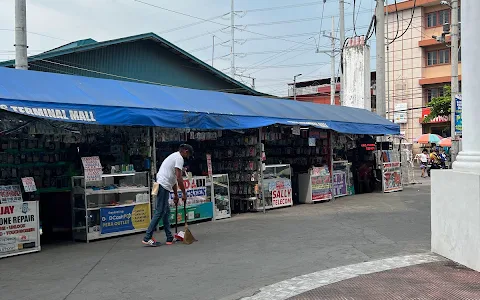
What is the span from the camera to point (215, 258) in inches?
288

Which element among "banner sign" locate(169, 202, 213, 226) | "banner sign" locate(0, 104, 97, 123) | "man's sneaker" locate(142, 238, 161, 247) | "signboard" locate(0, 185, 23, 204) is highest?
"banner sign" locate(0, 104, 97, 123)

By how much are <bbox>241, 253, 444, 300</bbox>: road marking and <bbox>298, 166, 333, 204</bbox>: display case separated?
7.25 metres

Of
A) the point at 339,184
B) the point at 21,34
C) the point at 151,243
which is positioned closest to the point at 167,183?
the point at 151,243

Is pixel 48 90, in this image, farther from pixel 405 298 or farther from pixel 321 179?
pixel 321 179

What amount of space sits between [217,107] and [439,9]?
3408 cm

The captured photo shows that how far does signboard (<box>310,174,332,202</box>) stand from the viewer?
1448 centimetres

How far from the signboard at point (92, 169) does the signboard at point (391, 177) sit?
11730 millimetres

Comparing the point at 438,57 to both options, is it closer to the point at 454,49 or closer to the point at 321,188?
the point at 454,49

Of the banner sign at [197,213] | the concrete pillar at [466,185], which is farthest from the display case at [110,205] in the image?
the concrete pillar at [466,185]

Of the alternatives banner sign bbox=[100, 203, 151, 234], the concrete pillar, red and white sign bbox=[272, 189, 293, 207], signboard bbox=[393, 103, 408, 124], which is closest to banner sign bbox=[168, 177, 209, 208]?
banner sign bbox=[100, 203, 151, 234]

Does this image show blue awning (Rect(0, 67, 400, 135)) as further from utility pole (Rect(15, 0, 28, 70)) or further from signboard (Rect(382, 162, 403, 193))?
signboard (Rect(382, 162, 403, 193))

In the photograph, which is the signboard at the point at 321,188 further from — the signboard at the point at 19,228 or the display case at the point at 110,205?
the signboard at the point at 19,228

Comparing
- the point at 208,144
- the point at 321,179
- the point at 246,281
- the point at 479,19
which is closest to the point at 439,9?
the point at 321,179

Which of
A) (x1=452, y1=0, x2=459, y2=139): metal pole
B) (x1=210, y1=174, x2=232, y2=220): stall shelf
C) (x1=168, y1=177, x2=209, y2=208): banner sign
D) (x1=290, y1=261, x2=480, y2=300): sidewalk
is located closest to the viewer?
(x1=290, y1=261, x2=480, y2=300): sidewalk
